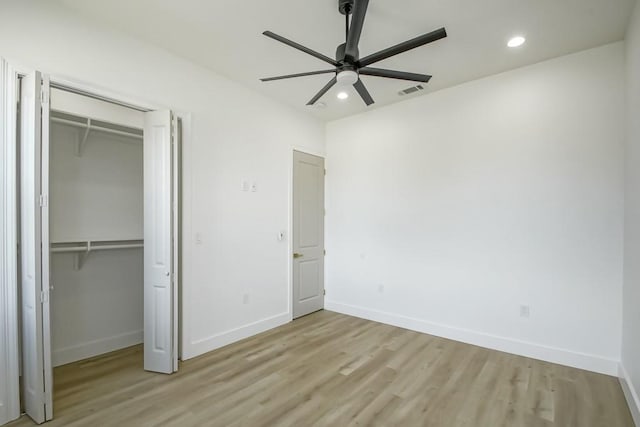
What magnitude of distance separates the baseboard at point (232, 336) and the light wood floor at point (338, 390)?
10 centimetres

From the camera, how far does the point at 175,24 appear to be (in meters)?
2.73

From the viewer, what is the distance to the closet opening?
7.30 feet

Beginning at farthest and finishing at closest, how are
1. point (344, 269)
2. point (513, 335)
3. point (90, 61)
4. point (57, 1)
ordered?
point (344, 269), point (513, 335), point (90, 61), point (57, 1)

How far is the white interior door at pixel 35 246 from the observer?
7.22ft

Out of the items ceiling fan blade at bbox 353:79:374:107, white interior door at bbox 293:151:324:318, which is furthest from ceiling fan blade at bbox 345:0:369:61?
white interior door at bbox 293:151:324:318

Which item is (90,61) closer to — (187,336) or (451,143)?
(187,336)

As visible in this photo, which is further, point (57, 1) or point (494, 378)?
point (494, 378)

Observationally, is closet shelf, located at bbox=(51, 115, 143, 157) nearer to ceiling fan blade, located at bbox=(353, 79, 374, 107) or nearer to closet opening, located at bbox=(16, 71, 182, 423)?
closet opening, located at bbox=(16, 71, 182, 423)

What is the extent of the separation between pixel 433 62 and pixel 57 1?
3426mm

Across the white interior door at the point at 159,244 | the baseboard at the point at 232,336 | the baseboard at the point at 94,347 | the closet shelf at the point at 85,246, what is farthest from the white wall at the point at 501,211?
the closet shelf at the point at 85,246

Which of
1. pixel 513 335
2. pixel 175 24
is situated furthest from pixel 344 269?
pixel 175 24

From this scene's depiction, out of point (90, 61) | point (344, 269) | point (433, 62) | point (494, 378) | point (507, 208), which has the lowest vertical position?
point (494, 378)

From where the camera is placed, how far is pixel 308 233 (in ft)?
16.0

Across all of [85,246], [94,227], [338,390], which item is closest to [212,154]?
[94,227]
